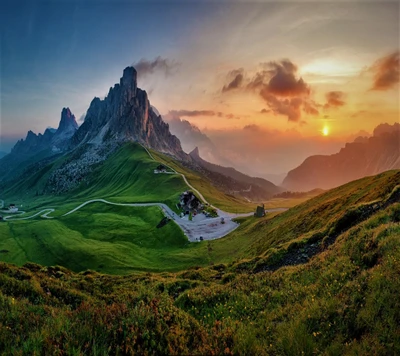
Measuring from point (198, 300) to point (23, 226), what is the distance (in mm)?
150801

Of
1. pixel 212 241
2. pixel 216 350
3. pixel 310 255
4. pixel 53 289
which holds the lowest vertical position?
pixel 212 241

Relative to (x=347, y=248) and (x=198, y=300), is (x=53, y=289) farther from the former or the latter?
(x=347, y=248)

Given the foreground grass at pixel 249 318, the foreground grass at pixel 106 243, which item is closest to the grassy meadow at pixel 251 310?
the foreground grass at pixel 249 318

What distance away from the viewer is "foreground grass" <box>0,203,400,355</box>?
712 centimetres

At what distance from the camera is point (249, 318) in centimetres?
1225

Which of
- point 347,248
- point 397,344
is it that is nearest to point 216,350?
point 397,344

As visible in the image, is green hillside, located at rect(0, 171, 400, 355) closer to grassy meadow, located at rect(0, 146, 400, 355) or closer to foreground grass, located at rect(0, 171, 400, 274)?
grassy meadow, located at rect(0, 146, 400, 355)

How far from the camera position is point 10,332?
7848 millimetres

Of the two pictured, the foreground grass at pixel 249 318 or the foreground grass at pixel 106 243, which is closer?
the foreground grass at pixel 249 318

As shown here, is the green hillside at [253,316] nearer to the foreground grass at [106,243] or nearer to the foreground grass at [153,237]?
the foreground grass at [153,237]

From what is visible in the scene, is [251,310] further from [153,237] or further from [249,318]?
[153,237]

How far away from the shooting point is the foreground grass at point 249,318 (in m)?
7.12

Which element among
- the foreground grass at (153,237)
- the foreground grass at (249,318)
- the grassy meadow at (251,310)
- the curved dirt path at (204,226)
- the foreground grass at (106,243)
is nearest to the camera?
the foreground grass at (249,318)

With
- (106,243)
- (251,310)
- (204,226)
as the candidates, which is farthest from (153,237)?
(251,310)
